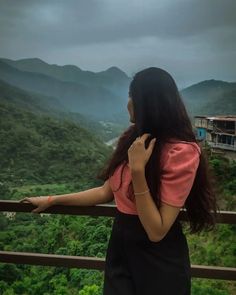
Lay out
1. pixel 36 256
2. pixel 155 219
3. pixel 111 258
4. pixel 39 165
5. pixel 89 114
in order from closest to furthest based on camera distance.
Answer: pixel 155 219 → pixel 111 258 → pixel 36 256 → pixel 39 165 → pixel 89 114

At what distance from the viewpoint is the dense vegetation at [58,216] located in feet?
8.62

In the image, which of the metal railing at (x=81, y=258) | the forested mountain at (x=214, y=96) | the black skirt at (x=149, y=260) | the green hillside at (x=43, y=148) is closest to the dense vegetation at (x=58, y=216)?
the green hillside at (x=43, y=148)

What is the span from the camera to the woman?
91 centimetres

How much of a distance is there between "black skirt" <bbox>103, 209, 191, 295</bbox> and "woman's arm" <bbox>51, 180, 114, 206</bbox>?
0.15 metres

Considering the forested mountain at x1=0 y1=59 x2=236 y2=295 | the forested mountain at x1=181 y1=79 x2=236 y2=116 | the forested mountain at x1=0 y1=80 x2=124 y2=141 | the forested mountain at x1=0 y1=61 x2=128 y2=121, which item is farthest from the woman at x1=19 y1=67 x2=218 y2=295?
the forested mountain at x1=0 y1=61 x2=128 y2=121

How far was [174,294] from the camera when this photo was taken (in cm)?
97

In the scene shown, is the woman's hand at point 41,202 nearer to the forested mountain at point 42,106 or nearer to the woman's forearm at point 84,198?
the woman's forearm at point 84,198

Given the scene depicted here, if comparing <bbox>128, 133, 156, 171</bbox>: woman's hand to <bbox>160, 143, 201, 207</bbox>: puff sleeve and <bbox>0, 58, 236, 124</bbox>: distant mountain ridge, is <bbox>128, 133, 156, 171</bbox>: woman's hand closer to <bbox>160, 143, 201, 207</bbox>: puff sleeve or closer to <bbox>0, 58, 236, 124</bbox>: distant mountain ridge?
<bbox>160, 143, 201, 207</bbox>: puff sleeve

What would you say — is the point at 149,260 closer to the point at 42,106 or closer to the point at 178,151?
the point at 178,151

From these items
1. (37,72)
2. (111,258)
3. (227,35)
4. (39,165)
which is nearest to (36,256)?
(111,258)

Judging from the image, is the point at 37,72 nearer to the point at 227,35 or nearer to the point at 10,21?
the point at 10,21

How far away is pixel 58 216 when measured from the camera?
213 inches

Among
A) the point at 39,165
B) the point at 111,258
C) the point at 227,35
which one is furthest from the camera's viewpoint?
the point at 39,165

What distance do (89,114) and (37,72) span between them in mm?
2146
